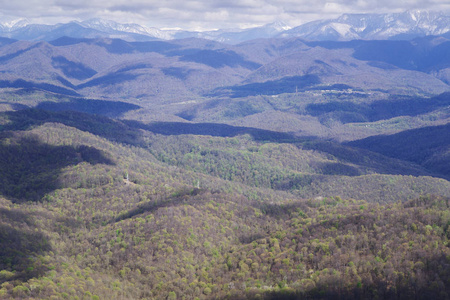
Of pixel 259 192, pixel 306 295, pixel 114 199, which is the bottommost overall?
pixel 259 192

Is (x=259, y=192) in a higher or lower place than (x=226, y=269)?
lower

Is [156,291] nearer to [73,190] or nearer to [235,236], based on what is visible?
[235,236]

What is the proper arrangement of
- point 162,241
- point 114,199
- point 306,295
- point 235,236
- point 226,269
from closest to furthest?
point 306,295 → point 226,269 → point 162,241 → point 235,236 → point 114,199

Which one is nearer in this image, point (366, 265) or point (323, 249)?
point (366, 265)

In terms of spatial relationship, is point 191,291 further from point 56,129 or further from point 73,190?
point 56,129

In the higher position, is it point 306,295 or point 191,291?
point 306,295

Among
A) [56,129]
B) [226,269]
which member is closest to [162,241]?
[226,269]

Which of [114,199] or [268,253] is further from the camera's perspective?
[114,199]

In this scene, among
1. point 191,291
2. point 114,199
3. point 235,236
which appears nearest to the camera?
point 191,291

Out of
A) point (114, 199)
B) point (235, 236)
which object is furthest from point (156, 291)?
point (114, 199)
